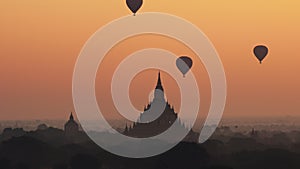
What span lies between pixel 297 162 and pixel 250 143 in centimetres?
5928

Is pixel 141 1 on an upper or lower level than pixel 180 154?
upper

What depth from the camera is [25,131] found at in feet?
637

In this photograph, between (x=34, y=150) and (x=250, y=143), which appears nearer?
(x=34, y=150)

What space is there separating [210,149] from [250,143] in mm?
39958

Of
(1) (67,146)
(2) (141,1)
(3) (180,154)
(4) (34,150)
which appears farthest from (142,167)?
(2) (141,1)

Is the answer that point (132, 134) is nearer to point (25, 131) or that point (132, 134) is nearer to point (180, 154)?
point (25, 131)

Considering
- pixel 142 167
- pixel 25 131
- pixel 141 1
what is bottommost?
pixel 25 131

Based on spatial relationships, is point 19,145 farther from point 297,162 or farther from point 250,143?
point 250,143

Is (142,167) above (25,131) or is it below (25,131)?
above

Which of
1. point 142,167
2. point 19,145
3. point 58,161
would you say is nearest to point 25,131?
point 19,145

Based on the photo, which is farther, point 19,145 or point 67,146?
point 67,146

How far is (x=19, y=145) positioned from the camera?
132500 millimetres

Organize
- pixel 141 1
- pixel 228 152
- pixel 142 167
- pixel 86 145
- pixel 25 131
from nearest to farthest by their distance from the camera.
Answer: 1. pixel 141 1
2. pixel 142 167
3. pixel 228 152
4. pixel 86 145
5. pixel 25 131

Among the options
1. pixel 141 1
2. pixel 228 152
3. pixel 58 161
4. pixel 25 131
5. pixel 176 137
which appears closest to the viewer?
pixel 141 1
